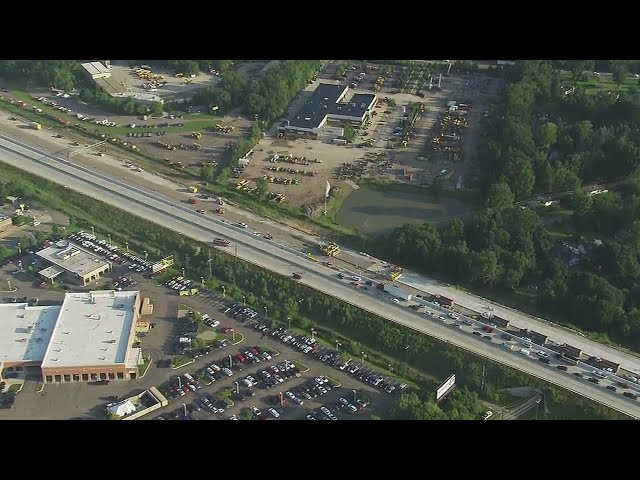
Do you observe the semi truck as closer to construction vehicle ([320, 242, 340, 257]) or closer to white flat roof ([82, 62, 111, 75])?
construction vehicle ([320, 242, 340, 257])

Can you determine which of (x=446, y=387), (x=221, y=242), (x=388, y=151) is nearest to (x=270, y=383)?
(x=446, y=387)

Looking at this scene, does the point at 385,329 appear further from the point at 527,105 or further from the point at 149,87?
the point at 149,87

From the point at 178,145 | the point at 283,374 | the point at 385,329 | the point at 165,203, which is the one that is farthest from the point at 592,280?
the point at 178,145

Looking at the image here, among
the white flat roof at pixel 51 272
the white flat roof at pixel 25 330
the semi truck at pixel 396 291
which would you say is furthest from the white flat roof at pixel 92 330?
the semi truck at pixel 396 291

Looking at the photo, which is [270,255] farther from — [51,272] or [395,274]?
[51,272]

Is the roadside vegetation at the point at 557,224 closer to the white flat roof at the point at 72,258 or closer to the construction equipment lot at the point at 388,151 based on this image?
the construction equipment lot at the point at 388,151

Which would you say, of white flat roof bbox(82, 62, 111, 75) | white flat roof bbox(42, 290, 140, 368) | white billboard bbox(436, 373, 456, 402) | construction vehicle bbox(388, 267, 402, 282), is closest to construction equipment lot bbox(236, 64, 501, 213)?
construction vehicle bbox(388, 267, 402, 282)
